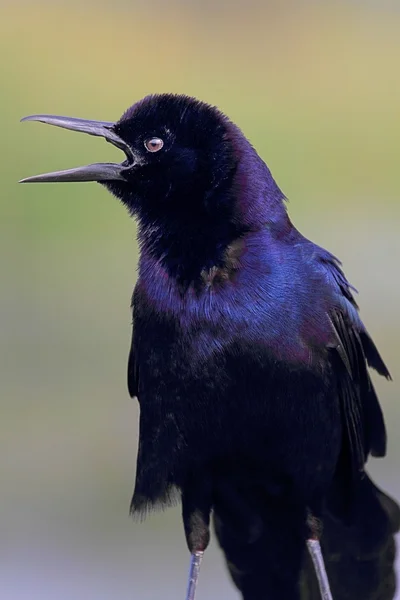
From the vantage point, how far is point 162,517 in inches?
169

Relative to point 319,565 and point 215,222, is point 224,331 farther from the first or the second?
point 319,565

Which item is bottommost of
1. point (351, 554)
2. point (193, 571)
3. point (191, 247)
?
point (193, 571)

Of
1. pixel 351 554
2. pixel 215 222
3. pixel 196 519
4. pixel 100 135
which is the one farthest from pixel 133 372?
pixel 351 554

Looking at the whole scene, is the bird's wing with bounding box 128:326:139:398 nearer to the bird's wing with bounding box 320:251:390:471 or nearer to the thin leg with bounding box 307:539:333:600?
the bird's wing with bounding box 320:251:390:471

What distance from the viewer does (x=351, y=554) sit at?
9.45ft

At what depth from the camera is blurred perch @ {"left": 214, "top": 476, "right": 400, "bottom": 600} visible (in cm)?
281

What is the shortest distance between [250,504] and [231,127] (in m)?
0.94

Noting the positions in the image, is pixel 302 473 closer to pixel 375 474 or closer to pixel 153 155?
pixel 153 155

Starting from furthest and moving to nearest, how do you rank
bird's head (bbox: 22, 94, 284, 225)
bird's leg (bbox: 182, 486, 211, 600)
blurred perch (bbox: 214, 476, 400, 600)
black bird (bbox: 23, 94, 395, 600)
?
blurred perch (bbox: 214, 476, 400, 600)
bird's leg (bbox: 182, 486, 211, 600)
bird's head (bbox: 22, 94, 284, 225)
black bird (bbox: 23, 94, 395, 600)

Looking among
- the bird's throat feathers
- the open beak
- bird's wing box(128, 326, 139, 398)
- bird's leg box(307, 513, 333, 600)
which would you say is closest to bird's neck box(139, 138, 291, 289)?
the bird's throat feathers

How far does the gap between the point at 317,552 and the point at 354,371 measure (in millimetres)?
465

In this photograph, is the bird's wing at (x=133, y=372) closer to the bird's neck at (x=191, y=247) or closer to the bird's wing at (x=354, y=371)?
the bird's neck at (x=191, y=247)

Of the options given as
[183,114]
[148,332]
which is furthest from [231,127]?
[148,332]

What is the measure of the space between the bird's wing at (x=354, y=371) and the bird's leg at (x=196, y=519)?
397 millimetres
